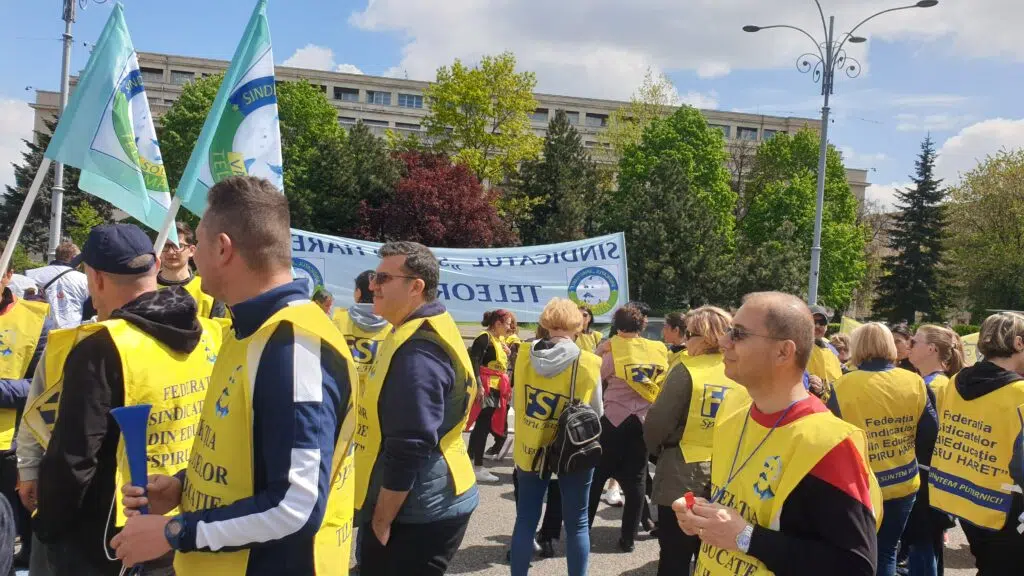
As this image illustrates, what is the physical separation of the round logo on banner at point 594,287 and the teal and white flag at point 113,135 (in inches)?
364

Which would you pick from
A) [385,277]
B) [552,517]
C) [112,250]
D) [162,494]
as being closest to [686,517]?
[162,494]

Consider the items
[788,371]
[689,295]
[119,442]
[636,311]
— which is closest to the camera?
[788,371]

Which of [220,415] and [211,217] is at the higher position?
[211,217]

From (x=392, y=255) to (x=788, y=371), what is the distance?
1.91m

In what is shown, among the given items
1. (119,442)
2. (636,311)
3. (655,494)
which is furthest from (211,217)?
(636,311)

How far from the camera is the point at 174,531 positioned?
1943mm

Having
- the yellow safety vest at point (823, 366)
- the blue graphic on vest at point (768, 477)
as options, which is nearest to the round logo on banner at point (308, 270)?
the yellow safety vest at point (823, 366)

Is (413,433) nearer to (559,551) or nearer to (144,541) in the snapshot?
(144,541)

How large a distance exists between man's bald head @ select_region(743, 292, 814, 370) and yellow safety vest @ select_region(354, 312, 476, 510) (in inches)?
55.3

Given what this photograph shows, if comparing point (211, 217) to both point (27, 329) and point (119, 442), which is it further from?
point (27, 329)

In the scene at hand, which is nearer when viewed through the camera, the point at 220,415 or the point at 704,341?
the point at 220,415

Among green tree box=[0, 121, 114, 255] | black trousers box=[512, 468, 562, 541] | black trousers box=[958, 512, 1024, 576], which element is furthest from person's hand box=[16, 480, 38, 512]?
green tree box=[0, 121, 114, 255]

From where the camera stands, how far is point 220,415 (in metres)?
2.04

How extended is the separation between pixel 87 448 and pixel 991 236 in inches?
1793
